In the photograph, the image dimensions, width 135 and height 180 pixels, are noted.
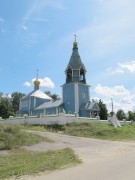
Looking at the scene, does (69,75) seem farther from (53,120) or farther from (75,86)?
(53,120)

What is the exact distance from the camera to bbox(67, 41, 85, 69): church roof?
129 ft

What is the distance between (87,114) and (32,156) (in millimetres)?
26168

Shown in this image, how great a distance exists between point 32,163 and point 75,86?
93.5 ft

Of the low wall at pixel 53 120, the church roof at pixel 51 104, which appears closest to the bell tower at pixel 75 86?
the church roof at pixel 51 104

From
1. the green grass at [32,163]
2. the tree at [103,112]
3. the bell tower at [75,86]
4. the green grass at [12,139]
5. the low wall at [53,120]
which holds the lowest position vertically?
the green grass at [32,163]

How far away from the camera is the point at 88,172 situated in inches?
352

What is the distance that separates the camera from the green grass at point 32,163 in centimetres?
861

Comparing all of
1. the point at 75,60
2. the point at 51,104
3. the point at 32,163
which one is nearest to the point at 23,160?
the point at 32,163

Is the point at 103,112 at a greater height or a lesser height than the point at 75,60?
lesser

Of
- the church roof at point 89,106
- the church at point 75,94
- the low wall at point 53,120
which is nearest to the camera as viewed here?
the low wall at point 53,120

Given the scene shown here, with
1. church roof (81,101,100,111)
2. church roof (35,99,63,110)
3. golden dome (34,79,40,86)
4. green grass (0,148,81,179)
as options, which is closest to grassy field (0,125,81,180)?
green grass (0,148,81,179)

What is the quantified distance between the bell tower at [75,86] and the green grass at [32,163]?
84.0 feet

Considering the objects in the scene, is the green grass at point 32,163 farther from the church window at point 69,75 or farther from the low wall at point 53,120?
the church window at point 69,75

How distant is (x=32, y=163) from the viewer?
392 inches
